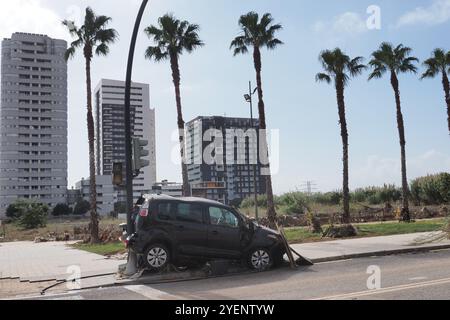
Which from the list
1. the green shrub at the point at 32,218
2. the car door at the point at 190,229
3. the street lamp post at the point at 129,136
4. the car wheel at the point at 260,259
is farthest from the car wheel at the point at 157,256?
the green shrub at the point at 32,218

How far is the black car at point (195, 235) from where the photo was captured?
1148 centimetres

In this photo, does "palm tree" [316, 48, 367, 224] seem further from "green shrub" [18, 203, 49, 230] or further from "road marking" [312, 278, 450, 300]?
→ "green shrub" [18, 203, 49, 230]

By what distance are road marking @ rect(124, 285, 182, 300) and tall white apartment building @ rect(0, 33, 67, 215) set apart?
144365 millimetres

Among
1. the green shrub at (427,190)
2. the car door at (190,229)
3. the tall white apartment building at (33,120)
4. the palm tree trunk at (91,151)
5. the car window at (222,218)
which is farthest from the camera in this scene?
the tall white apartment building at (33,120)

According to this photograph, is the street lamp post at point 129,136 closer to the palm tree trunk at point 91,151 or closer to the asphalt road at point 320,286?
the asphalt road at point 320,286

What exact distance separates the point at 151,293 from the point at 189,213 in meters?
2.77

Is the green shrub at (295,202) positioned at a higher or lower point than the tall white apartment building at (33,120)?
lower

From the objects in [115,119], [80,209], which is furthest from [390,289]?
[115,119]

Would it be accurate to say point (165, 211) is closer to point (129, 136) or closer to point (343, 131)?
Result: point (129, 136)

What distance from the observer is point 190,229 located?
11680 millimetres

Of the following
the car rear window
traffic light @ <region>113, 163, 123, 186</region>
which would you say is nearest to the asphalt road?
the car rear window

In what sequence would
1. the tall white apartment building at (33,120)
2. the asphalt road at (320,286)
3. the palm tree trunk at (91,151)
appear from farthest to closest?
the tall white apartment building at (33,120), the palm tree trunk at (91,151), the asphalt road at (320,286)

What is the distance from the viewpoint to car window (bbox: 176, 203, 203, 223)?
11758mm
